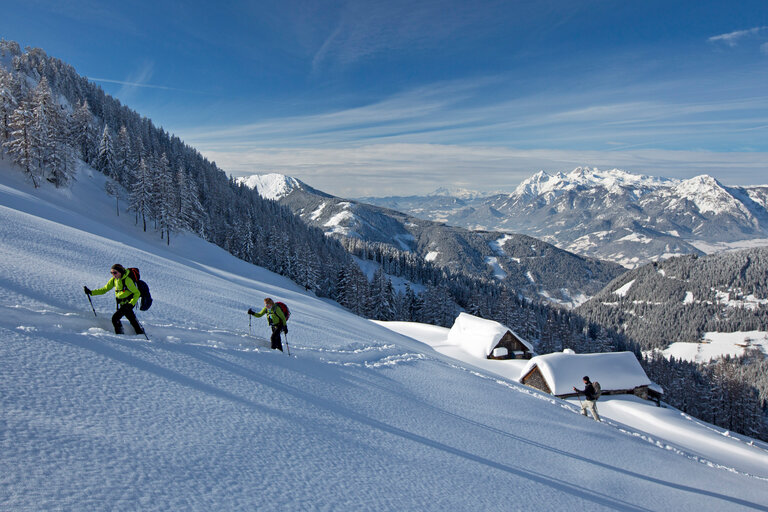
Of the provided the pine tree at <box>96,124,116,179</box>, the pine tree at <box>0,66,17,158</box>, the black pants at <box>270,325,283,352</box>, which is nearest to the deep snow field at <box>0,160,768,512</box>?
the black pants at <box>270,325,283,352</box>

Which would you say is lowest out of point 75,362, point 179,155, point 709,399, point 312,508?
point 709,399

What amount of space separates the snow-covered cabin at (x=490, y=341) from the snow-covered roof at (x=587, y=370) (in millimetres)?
5597

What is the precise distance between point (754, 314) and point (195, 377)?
27598 cm

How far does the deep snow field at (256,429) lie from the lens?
14.9ft

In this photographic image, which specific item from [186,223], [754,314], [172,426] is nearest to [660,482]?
[172,426]

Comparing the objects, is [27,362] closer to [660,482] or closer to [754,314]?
[660,482]

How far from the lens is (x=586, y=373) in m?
31.2

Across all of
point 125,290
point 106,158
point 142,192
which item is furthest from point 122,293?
point 106,158

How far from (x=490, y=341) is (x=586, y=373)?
29.5 ft

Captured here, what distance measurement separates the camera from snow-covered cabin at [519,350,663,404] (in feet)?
98.5

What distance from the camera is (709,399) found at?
61.5 metres

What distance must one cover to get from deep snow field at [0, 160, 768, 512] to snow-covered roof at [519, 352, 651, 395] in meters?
14.8

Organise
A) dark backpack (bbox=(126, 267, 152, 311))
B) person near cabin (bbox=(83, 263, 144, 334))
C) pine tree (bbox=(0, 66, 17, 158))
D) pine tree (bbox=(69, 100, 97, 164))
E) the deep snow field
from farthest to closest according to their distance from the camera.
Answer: pine tree (bbox=(69, 100, 97, 164))
pine tree (bbox=(0, 66, 17, 158))
dark backpack (bbox=(126, 267, 152, 311))
person near cabin (bbox=(83, 263, 144, 334))
the deep snow field

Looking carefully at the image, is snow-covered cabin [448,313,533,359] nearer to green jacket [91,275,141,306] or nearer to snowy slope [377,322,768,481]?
snowy slope [377,322,768,481]
